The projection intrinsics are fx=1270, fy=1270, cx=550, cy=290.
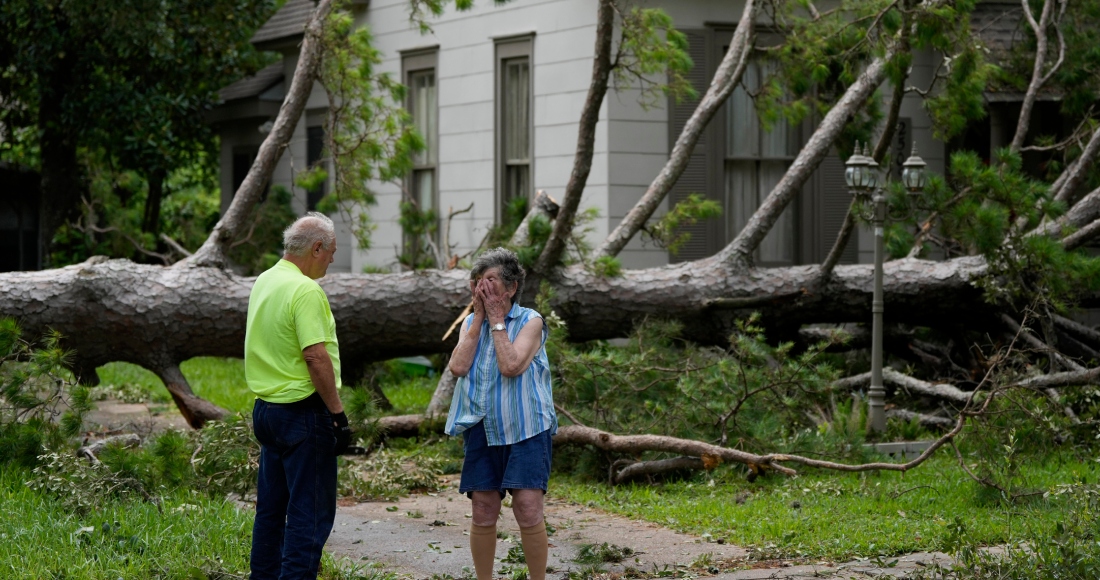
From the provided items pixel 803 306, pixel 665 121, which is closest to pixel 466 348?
pixel 803 306

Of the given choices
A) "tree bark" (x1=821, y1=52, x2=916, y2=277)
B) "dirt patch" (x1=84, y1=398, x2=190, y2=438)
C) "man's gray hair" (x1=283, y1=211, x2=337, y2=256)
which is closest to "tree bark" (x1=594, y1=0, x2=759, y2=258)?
"tree bark" (x1=821, y1=52, x2=916, y2=277)

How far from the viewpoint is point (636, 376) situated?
8.91m

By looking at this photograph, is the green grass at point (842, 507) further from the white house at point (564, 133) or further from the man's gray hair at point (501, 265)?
the white house at point (564, 133)

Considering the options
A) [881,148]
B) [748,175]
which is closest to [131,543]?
[881,148]

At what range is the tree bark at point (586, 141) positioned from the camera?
9383 millimetres

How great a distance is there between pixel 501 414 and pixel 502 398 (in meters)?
0.07

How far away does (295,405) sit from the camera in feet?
17.1

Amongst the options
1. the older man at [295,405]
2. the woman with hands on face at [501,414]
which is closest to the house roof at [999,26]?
the woman with hands on face at [501,414]

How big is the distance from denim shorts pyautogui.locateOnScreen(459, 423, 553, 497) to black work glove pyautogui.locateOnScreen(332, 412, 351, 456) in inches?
20.5

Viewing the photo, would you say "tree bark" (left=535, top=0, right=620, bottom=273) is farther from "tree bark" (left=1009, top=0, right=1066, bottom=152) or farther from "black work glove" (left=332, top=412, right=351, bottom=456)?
"black work glove" (left=332, top=412, right=351, bottom=456)

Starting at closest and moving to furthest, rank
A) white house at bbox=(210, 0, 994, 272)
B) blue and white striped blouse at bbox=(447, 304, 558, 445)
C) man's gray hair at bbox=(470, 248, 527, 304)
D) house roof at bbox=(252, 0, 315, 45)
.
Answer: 1. blue and white striped blouse at bbox=(447, 304, 558, 445)
2. man's gray hair at bbox=(470, 248, 527, 304)
3. white house at bbox=(210, 0, 994, 272)
4. house roof at bbox=(252, 0, 315, 45)

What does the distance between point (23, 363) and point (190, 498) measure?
5.46ft

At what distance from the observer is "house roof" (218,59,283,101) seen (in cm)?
1794

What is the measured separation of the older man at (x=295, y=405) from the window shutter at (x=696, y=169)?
7.42m
